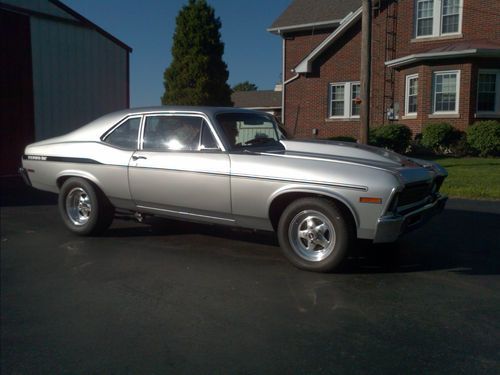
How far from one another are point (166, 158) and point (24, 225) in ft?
9.13

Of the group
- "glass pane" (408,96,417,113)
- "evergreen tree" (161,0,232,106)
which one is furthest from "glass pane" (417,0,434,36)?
"evergreen tree" (161,0,232,106)

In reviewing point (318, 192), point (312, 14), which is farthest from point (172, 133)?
point (312, 14)

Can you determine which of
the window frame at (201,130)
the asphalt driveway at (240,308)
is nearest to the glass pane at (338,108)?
the asphalt driveway at (240,308)

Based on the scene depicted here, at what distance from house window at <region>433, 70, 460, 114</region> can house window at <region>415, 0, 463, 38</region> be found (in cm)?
216

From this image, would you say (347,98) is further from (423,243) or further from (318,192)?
(318,192)

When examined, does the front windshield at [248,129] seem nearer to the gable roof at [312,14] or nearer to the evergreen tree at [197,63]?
the gable roof at [312,14]

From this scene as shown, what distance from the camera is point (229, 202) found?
16.8 feet

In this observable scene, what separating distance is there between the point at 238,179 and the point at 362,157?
126cm

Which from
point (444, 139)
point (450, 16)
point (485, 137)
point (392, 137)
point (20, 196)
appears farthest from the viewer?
point (450, 16)

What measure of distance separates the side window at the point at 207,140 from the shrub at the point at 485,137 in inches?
543

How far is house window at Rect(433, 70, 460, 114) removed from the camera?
60.1 ft

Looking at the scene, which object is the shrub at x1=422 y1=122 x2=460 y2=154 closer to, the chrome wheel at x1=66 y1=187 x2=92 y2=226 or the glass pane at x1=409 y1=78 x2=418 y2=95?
the glass pane at x1=409 y1=78 x2=418 y2=95

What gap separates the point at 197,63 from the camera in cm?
2980

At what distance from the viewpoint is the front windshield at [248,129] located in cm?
548
